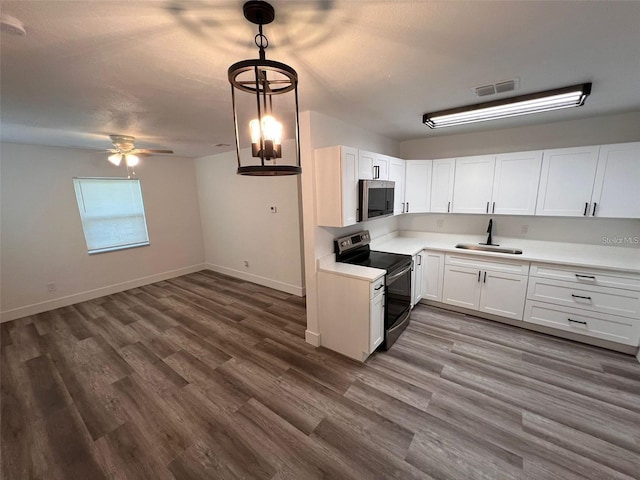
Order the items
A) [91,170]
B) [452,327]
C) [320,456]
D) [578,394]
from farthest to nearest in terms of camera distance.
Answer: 1. [91,170]
2. [452,327]
3. [578,394]
4. [320,456]

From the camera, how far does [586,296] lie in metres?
2.65

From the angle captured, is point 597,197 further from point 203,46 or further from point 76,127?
point 76,127

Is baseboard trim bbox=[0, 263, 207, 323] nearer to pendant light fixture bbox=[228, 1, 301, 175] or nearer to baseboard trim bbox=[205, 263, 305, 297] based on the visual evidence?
baseboard trim bbox=[205, 263, 305, 297]

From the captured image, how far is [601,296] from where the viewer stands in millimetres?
2584

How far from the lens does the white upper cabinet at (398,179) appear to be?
3316 millimetres

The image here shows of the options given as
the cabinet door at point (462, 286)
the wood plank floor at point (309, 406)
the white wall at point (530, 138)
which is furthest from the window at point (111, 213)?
the cabinet door at point (462, 286)

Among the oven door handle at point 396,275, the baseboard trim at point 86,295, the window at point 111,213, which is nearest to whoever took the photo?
the oven door handle at point 396,275

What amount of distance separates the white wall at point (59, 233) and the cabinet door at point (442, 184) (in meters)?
5.02

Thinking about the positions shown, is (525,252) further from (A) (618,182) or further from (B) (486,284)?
(A) (618,182)

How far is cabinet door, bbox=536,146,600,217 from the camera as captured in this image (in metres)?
2.75

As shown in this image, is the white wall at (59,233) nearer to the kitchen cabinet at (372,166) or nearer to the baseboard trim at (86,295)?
the baseboard trim at (86,295)

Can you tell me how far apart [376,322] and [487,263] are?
173 cm

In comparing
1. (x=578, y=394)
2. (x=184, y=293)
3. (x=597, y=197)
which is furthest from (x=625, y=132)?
(x=184, y=293)

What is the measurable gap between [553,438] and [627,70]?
2.60 m
